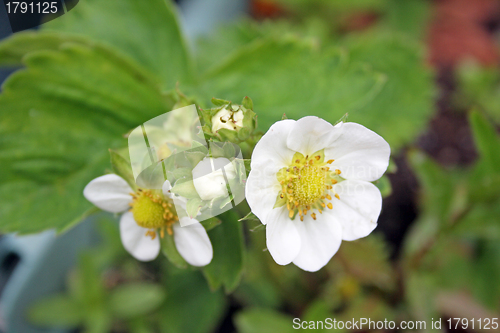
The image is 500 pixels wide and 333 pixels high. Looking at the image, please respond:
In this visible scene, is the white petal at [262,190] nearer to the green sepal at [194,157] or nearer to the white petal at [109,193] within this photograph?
the green sepal at [194,157]

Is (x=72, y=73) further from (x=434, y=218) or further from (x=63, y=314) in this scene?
(x=434, y=218)

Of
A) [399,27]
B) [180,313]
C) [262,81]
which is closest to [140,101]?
[262,81]

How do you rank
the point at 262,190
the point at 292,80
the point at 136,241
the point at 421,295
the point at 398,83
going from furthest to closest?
1. the point at 398,83
2. the point at 421,295
3. the point at 292,80
4. the point at 136,241
5. the point at 262,190

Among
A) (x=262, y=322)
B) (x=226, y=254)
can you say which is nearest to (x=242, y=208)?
(x=226, y=254)

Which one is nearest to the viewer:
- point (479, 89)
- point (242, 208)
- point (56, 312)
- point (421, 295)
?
point (242, 208)

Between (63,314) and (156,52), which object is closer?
(156,52)

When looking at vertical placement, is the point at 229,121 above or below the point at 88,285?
above

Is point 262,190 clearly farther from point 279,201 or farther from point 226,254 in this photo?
point 226,254
